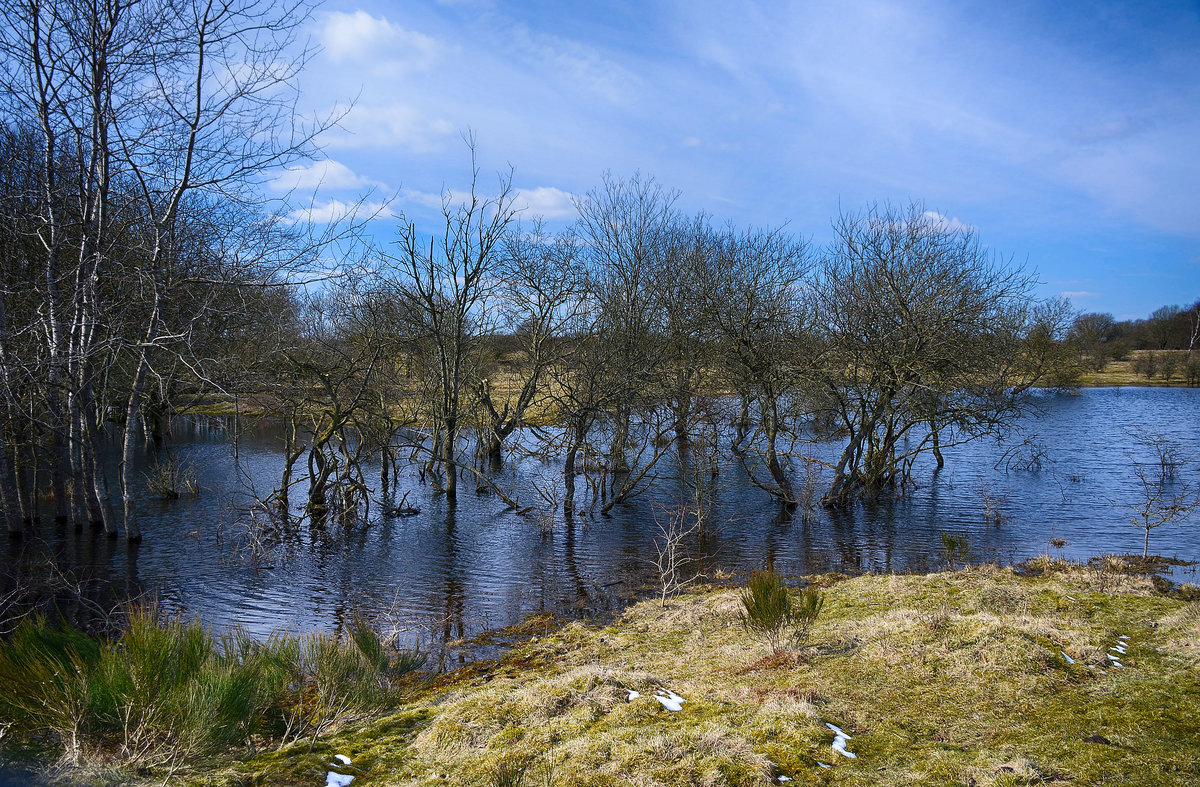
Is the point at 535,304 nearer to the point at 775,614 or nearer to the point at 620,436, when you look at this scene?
the point at 620,436

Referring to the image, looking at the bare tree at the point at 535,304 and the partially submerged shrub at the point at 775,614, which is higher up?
the bare tree at the point at 535,304

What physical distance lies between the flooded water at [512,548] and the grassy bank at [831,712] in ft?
11.6

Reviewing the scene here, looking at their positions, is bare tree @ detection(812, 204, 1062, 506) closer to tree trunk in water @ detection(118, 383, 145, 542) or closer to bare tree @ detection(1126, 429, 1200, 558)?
bare tree @ detection(1126, 429, 1200, 558)

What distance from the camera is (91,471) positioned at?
13312 millimetres

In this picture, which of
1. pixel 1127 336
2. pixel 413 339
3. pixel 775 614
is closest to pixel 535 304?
pixel 413 339

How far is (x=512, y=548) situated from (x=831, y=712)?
974 cm

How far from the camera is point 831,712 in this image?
16.0 ft

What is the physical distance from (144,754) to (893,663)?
5710 mm

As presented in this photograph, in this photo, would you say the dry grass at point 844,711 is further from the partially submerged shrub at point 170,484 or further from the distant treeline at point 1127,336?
the distant treeline at point 1127,336

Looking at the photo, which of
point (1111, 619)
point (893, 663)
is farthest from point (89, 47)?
point (1111, 619)

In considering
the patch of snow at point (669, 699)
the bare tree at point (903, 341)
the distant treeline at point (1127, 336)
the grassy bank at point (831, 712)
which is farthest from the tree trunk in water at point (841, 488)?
the distant treeline at point (1127, 336)

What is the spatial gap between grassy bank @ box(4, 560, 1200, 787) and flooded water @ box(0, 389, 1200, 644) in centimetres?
353

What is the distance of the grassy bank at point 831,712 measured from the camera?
403 centimetres

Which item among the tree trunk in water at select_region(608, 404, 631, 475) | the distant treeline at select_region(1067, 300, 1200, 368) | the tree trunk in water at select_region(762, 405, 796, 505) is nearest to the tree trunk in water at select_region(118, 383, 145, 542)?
the tree trunk in water at select_region(608, 404, 631, 475)
